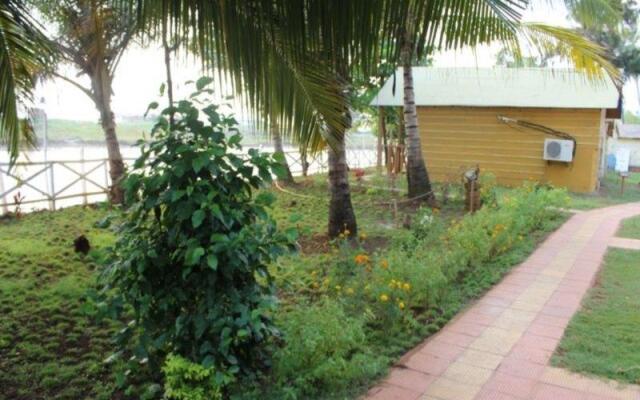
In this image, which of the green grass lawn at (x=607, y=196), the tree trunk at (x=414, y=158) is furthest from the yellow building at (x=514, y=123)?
the tree trunk at (x=414, y=158)

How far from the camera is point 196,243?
118 inches

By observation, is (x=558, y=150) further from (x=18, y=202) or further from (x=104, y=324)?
(x=18, y=202)

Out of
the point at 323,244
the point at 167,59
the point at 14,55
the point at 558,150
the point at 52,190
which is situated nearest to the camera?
the point at 167,59

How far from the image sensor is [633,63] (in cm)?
2888

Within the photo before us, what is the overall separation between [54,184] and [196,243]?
9.61 m

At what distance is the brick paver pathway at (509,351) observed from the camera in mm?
3410

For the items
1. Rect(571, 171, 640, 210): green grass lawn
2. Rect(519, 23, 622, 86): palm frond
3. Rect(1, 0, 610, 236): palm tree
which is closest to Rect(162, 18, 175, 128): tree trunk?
Rect(1, 0, 610, 236): palm tree

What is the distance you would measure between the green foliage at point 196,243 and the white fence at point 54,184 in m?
6.51

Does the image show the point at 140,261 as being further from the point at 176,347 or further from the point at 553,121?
the point at 553,121

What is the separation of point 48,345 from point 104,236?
4144mm

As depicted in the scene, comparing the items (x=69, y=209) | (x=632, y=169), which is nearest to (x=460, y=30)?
(x=69, y=209)

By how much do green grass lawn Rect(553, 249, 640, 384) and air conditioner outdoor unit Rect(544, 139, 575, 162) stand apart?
7.90m

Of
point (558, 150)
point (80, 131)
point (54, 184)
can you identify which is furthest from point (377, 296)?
point (80, 131)

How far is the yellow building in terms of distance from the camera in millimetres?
13539
